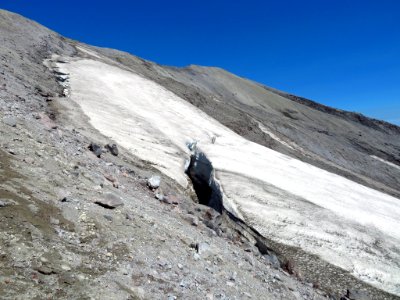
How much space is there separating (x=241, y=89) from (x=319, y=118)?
1491 cm

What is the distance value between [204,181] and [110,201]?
10567mm

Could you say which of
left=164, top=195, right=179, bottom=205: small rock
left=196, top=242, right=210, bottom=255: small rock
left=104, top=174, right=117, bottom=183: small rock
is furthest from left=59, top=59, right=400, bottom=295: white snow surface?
left=196, top=242, right=210, bottom=255: small rock

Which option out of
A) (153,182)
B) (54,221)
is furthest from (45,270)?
(153,182)

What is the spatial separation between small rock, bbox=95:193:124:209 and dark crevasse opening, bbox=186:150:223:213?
807 cm

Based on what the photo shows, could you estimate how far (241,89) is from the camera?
Result: 70.8 m

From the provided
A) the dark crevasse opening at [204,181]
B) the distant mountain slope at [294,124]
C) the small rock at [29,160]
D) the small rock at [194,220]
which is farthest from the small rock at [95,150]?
the distant mountain slope at [294,124]

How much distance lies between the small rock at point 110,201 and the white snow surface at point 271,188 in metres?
7.78

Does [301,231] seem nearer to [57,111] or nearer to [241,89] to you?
[57,111]

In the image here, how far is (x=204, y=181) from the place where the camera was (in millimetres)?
21141

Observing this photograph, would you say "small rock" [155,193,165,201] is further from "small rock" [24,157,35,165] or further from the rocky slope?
"small rock" [24,157,35,165]

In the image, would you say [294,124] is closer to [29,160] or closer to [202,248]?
[202,248]

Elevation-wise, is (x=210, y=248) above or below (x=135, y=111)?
below

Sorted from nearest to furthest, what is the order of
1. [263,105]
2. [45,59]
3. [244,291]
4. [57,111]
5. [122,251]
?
1. [122,251]
2. [244,291]
3. [57,111]
4. [45,59]
5. [263,105]

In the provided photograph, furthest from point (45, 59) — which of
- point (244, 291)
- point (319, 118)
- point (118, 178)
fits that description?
point (319, 118)
